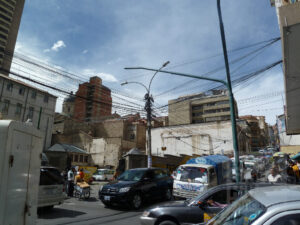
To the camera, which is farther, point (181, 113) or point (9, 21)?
point (181, 113)

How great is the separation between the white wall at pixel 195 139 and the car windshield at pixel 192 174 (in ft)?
90.1

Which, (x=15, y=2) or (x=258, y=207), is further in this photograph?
(x=15, y=2)

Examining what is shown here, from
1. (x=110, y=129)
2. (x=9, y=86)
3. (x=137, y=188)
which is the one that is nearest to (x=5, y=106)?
(x=9, y=86)

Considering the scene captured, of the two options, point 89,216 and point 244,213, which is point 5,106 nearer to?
point 89,216

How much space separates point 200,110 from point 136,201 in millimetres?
73017

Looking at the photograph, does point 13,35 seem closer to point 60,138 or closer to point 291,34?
point 60,138

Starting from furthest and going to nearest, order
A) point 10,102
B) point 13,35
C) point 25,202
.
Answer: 1. point 13,35
2. point 10,102
3. point 25,202

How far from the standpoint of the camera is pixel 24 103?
39.6 metres

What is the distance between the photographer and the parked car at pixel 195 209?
5297mm

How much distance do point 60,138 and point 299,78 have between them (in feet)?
146

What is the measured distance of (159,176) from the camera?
454 inches

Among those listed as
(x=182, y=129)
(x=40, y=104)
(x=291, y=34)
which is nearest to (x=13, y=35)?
(x=40, y=104)

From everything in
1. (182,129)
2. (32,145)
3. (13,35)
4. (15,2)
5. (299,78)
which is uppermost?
(15,2)

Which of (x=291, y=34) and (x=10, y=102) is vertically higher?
(x=10, y=102)
